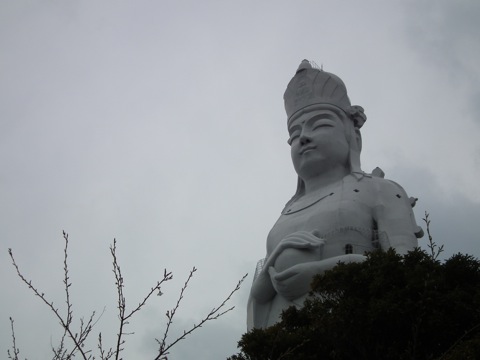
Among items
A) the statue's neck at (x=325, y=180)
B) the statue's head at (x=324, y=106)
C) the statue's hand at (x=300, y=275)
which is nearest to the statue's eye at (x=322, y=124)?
the statue's head at (x=324, y=106)

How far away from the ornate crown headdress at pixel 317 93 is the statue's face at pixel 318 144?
30 cm

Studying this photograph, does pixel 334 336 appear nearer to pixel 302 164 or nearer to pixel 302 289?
pixel 302 289

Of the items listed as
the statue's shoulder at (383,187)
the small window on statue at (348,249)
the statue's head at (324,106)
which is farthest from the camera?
the statue's head at (324,106)

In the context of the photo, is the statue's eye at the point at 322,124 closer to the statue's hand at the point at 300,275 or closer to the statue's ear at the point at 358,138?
the statue's ear at the point at 358,138

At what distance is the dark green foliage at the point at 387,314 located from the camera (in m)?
5.85

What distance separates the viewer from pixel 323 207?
34.0 ft

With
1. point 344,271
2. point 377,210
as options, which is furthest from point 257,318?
point 344,271

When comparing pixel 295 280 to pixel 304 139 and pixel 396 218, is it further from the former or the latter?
pixel 304 139

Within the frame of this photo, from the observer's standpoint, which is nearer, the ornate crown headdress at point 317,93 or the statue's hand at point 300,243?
the statue's hand at point 300,243

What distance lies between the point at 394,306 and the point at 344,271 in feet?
2.68

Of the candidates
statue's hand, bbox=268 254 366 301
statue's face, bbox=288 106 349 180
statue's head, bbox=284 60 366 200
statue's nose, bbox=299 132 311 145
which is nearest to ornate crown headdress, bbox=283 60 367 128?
statue's head, bbox=284 60 366 200

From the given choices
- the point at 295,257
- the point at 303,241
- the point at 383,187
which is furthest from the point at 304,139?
the point at 295,257

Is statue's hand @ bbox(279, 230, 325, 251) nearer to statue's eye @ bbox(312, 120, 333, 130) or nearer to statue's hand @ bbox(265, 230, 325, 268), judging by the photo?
statue's hand @ bbox(265, 230, 325, 268)

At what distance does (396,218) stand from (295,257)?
1691mm
